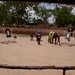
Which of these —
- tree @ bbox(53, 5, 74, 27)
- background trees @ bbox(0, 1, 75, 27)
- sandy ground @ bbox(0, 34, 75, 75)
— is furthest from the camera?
tree @ bbox(53, 5, 74, 27)

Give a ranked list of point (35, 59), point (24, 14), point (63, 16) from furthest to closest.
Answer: point (63, 16) < point (24, 14) < point (35, 59)

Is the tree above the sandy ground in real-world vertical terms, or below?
above

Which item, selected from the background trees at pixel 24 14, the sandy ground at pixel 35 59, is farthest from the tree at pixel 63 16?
the sandy ground at pixel 35 59

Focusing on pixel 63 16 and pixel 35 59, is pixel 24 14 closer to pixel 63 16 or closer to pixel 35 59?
pixel 63 16

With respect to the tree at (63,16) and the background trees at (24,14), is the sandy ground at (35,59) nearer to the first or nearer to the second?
the background trees at (24,14)

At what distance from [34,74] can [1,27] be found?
17784mm

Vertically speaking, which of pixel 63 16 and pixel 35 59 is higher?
pixel 63 16

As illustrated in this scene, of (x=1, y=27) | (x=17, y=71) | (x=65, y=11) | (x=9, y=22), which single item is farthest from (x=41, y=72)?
(x=65, y=11)

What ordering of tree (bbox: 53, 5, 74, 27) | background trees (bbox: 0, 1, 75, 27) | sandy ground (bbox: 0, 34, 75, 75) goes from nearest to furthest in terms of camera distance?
sandy ground (bbox: 0, 34, 75, 75), background trees (bbox: 0, 1, 75, 27), tree (bbox: 53, 5, 74, 27)

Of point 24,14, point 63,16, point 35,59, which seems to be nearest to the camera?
point 35,59

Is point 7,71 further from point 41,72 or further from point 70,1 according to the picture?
point 70,1

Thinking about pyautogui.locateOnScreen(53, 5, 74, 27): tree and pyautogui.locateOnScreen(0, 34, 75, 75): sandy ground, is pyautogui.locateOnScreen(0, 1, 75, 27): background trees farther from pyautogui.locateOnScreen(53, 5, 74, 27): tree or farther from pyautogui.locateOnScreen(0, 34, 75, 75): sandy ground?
pyautogui.locateOnScreen(0, 34, 75, 75): sandy ground

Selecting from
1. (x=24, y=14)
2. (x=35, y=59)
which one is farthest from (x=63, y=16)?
(x=35, y=59)

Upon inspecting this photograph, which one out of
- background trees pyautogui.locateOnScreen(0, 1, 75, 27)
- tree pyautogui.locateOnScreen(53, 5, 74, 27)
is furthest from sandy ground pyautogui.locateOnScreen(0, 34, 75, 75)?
tree pyautogui.locateOnScreen(53, 5, 74, 27)
